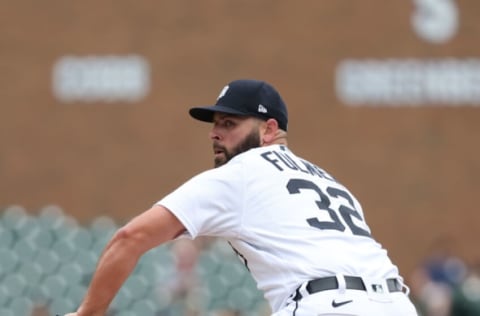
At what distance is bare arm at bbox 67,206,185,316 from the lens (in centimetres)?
432

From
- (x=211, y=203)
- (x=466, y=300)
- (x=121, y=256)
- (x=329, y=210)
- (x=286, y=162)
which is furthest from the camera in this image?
(x=466, y=300)

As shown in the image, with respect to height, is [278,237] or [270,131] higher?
[270,131]

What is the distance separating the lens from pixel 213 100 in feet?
52.7

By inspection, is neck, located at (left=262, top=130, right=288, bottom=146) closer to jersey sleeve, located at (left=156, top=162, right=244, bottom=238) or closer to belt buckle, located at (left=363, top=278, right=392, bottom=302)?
jersey sleeve, located at (left=156, top=162, right=244, bottom=238)

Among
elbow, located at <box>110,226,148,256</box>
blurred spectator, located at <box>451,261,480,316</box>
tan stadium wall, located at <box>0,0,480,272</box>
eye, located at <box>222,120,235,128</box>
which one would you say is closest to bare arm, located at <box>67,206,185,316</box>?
elbow, located at <box>110,226,148,256</box>

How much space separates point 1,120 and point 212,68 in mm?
3138

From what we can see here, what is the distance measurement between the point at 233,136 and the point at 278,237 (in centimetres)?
58

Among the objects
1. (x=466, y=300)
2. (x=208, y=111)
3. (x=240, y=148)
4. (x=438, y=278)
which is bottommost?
(x=438, y=278)

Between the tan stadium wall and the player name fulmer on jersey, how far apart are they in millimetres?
10644

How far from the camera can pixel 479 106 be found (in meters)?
15.6

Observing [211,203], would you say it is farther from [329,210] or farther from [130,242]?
[329,210]

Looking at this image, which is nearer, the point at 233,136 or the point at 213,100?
the point at 233,136

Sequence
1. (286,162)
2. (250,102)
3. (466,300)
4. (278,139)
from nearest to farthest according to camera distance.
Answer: (286,162) → (250,102) → (278,139) → (466,300)

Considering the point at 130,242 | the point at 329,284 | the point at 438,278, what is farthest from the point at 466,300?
the point at 130,242
